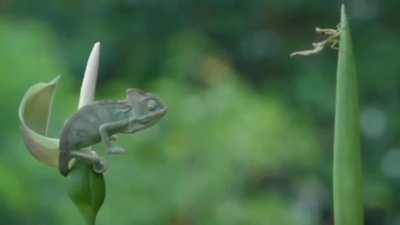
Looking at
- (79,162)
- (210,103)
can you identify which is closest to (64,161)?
(79,162)

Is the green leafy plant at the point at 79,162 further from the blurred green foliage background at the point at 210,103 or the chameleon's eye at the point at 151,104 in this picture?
the blurred green foliage background at the point at 210,103

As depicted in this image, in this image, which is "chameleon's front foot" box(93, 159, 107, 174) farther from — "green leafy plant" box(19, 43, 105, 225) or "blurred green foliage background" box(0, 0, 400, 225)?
"blurred green foliage background" box(0, 0, 400, 225)

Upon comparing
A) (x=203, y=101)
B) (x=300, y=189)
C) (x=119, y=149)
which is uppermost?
(x=119, y=149)

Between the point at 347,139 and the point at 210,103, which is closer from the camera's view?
the point at 347,139

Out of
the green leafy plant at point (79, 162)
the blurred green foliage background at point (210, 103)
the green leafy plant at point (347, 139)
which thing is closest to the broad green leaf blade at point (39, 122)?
the green leafy plant at point (79, 162)

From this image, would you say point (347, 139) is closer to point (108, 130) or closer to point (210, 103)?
point (108, 130)

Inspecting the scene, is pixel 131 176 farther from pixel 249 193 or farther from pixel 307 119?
pixel 307 119

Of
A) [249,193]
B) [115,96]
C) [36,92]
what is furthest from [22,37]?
[36,92]
